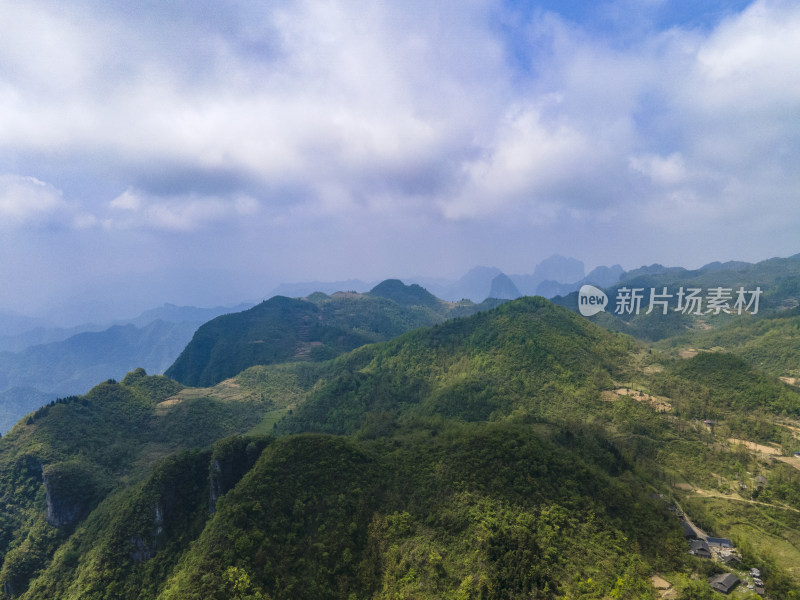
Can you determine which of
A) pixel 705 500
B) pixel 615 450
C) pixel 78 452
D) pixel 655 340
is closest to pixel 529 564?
pixel 615 450

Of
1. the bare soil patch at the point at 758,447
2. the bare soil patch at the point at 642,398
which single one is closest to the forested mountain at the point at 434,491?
the bare soil patch at the point at 642,398

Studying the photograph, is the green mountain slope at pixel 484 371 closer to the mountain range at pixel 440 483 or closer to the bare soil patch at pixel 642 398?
the mountain range at pixel 440 483

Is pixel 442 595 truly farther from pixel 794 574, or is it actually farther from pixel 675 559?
pixel 794 574

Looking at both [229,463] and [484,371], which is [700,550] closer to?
[484,371]

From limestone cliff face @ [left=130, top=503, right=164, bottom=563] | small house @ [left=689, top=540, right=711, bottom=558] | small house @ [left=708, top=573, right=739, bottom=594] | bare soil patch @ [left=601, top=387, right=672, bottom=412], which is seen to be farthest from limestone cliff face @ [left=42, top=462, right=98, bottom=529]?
bare soil patch @ [left=601, top=387, right=672, bottom=412]

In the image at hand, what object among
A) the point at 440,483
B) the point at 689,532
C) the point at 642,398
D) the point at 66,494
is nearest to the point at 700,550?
the point at 689,532

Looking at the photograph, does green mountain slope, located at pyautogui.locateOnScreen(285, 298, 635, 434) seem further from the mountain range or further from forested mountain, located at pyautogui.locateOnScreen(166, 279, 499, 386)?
forested mountain, located at pyautogui.locateOnScreen(166, 279, 499, 386)
